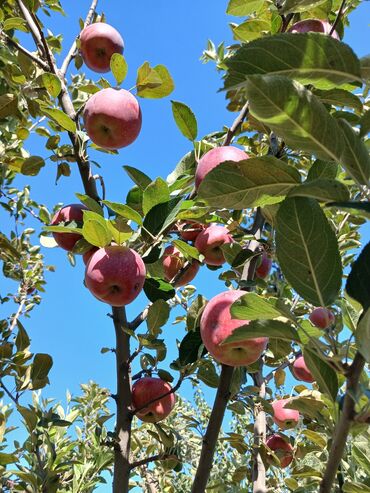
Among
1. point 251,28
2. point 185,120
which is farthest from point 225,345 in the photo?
point 251,28

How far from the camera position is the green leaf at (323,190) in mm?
756

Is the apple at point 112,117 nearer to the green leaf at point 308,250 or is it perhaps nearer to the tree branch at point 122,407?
the tree branch at point 122,407

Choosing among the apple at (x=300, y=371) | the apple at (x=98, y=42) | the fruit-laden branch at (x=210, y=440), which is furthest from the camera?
the apple at (x=300, y=371)

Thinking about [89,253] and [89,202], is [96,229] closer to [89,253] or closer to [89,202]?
[89,202]

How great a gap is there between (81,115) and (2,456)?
140 centimetres

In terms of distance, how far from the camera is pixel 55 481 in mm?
1969

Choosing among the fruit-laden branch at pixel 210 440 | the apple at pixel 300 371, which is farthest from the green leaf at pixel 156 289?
the apple at pixel 300 371

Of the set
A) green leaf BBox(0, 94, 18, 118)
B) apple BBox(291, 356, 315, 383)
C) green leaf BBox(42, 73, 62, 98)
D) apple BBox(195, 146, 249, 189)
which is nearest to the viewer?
apple BBox(195, 146, 249, 189)

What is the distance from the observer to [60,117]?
64.6 inches

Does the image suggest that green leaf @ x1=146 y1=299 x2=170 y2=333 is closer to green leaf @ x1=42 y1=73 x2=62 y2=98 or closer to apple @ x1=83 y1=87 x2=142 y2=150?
apple @ x1=83 y1=87 x2=142 y2=150

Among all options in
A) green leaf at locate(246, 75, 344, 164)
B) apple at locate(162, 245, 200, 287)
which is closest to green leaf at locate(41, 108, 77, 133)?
apple at locate(162, 245, 200, 287)

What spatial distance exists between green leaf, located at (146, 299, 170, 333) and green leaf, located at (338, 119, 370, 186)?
3.62ft

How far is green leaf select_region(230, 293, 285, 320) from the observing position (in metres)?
0.85

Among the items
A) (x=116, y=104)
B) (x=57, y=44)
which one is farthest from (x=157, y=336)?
(x=57, y=44)
